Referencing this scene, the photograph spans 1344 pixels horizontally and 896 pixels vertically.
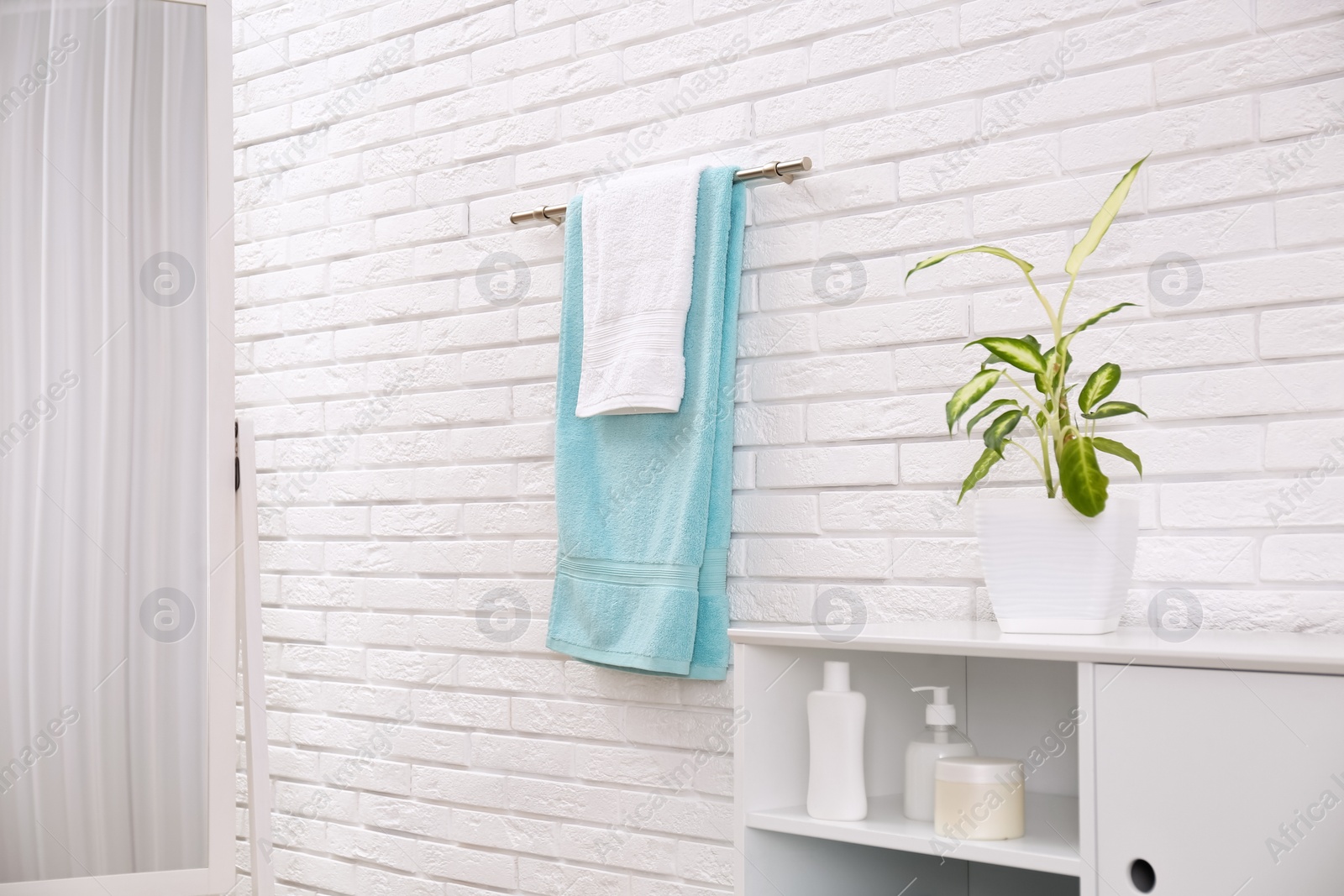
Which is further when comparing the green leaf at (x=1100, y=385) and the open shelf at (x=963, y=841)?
the green leaf at (x=1100, y=385)

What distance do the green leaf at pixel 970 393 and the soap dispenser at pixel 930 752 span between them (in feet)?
0.92

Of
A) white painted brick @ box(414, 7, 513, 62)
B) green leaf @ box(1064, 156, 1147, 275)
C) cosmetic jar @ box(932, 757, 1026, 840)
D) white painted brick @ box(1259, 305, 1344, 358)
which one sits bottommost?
cosmetic jar @ box(932, 757, 1026, 840)

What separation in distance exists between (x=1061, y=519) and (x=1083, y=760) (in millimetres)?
228

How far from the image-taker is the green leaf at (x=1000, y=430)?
116cm

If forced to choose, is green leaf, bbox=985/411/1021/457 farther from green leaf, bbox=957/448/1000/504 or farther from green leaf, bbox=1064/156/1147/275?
green leaf, bbox=1064/156/1147/275

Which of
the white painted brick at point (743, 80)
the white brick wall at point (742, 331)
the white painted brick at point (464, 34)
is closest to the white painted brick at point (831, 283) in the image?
the white brick wall at point (742, 331)

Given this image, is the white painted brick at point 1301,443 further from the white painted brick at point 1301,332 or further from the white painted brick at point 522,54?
the white painted brick at point 522,54

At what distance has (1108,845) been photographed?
970 mm

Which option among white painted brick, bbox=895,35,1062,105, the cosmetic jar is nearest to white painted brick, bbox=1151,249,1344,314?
white painted brick, bbox=895,35,1062,105

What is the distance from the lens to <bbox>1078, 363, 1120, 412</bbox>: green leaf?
3.69 ft

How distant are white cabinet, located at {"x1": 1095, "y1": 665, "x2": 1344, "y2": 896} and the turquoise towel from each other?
634mm

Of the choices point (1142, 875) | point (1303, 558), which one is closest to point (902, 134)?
point (1303, 558)

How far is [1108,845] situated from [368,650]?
4.46 ft

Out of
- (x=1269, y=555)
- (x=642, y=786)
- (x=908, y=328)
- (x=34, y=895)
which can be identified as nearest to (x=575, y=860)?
(x=642, y=786)
